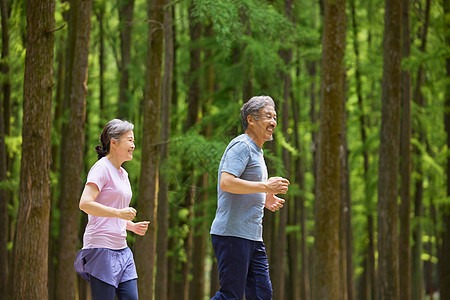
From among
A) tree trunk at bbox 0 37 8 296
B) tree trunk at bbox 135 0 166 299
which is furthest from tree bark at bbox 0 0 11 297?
tree trunk at bbox 135 0 166 299

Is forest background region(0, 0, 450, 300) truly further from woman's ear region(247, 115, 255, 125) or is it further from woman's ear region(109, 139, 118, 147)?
woman's ear region(247, 115, 255, 125)

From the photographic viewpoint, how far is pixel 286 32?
36.3ft

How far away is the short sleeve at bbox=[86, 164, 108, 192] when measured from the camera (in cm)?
466

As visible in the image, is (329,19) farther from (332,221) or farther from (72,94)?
(72,94)

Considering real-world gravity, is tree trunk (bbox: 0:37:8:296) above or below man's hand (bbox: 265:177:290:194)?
below

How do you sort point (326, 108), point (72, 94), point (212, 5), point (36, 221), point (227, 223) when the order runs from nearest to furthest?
point (227, 223), point (36, 221), point (212, 5), point (326, 108), point (72, 94)

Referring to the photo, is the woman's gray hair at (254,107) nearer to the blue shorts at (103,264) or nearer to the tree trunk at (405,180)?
the blue shorts at (103,264)

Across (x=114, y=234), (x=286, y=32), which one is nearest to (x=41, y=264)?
(x=114, y=234)

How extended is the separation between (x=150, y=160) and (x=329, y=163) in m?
3.34

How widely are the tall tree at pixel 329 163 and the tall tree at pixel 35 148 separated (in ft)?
14.9

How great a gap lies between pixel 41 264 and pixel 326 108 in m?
5.28

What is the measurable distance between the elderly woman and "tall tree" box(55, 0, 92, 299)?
7.78 metres

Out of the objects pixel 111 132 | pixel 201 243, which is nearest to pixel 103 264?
pixel 111 132

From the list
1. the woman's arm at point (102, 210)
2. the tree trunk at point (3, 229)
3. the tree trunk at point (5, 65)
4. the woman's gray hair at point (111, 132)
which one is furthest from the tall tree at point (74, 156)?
the woman's arm at point (102, 210)
